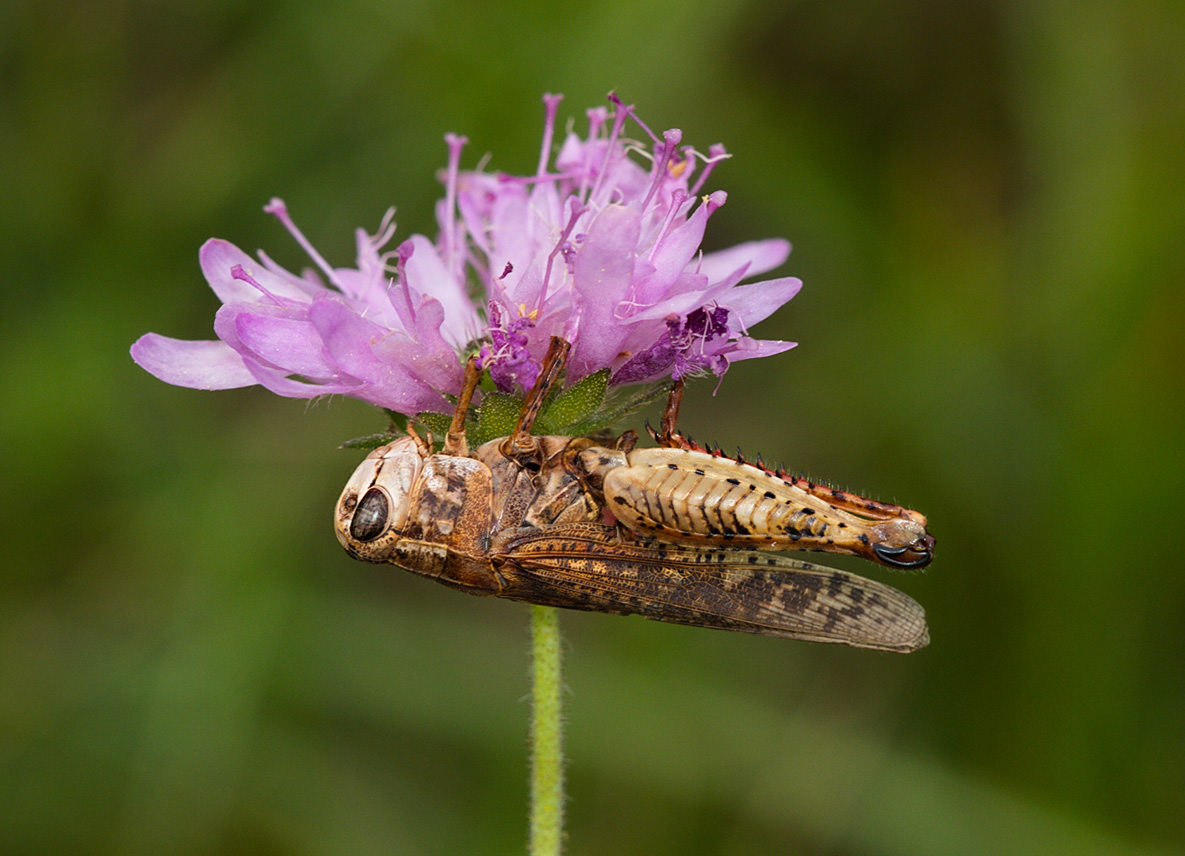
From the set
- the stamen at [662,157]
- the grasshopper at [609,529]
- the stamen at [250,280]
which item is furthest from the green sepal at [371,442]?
the stamen at [662,157]

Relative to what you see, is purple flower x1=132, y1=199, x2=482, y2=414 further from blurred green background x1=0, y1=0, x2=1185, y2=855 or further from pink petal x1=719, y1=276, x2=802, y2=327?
blurred green background x1=0, y1=0, x2=1185, y2=855

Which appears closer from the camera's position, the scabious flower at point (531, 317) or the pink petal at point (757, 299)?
the scabious flower at point (531, 317)

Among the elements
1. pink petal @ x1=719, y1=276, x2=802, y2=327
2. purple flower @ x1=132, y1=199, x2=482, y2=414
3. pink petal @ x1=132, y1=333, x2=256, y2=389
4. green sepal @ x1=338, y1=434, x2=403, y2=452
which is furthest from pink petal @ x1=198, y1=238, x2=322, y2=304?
pink petal @ x1=719, y1=276, x2=802, y2=327

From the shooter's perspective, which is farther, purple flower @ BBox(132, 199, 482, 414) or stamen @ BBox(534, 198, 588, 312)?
stamen @ BBox(534, 198, 588, 312)

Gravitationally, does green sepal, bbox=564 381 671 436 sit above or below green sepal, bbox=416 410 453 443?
above

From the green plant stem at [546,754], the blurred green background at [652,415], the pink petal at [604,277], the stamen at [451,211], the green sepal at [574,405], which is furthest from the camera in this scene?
the blurred green background at [652,415]

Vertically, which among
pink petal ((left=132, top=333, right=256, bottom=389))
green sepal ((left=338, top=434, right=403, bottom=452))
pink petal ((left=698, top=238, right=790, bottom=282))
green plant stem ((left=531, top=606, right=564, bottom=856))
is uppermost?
pink petal ((left=698, top=238, right=790, bottom=282))

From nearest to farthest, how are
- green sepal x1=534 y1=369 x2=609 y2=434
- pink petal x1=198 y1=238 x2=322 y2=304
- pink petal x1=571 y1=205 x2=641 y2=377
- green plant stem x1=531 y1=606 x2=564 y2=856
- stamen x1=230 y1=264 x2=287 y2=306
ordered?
pink petal x1=571 y1=205 x2=641 y2=377 < green plant stem x1=531 y1=606 x2=564 y2=856 < green sepal x1=534 y1=369 x2=609 y2=434 < stamen x1=230 y1=264 x2=287 y2=306 < pink petal x1=198 y1=238 x2=322 y2=304

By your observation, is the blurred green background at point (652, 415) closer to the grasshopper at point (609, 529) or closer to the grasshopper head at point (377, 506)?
the grasshopper at point (609, 529)
